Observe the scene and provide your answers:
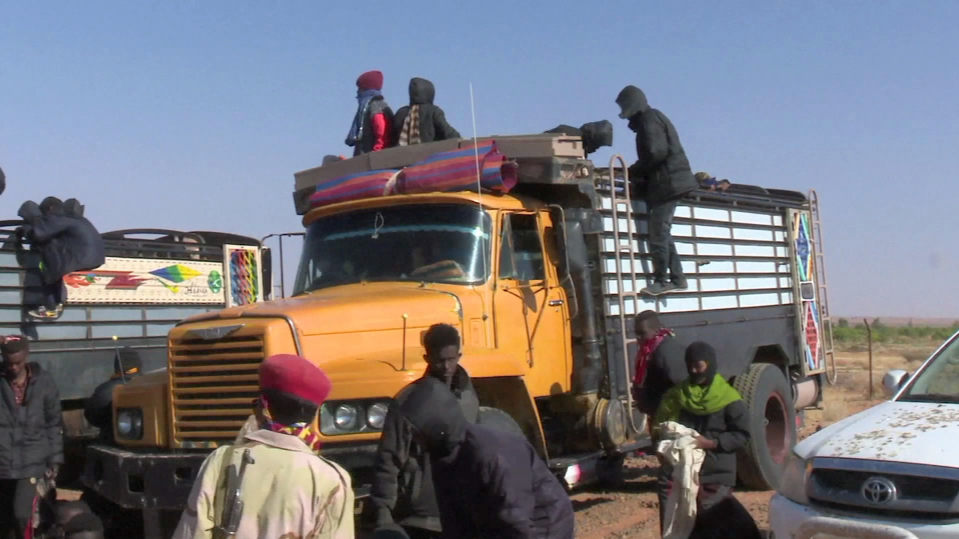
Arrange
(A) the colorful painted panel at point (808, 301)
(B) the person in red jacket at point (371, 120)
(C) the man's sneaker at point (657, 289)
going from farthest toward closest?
(A) the colorful painted panel at point (808, 301) < (B) the person in red jacket at point (371, 120) < (C) the man's sneaker at point (657, 289)

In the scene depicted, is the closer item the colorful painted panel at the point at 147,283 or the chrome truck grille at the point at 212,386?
the chrome truck grille at the point at 212,386

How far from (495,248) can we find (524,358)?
31.3 inches

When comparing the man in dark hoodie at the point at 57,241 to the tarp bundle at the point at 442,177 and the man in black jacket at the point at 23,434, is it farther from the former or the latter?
the tarp bundle at the point at 442,177

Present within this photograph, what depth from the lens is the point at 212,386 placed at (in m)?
6.42

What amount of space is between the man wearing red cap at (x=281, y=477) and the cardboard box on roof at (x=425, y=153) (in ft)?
Answer: 15.6

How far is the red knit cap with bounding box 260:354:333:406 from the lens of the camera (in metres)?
3.05

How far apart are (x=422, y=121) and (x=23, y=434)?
4086mm

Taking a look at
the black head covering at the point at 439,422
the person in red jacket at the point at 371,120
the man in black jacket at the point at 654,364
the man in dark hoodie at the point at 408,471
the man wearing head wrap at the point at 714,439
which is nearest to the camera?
the black head covering at the point at 439,422

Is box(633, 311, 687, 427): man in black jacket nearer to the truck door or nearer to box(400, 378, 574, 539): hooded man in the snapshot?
the truck door

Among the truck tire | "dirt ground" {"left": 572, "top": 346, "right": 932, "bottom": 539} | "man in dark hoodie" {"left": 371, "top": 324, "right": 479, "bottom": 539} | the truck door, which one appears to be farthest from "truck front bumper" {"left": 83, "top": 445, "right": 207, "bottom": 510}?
the truck tire

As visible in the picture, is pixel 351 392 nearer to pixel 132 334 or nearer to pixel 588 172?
pixel 588 172

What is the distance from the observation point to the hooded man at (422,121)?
914 centimetres

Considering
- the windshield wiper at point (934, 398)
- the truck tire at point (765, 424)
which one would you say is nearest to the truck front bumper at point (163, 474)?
the windshield wiper at point (934, 398)

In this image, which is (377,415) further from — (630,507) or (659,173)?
(659,173)
